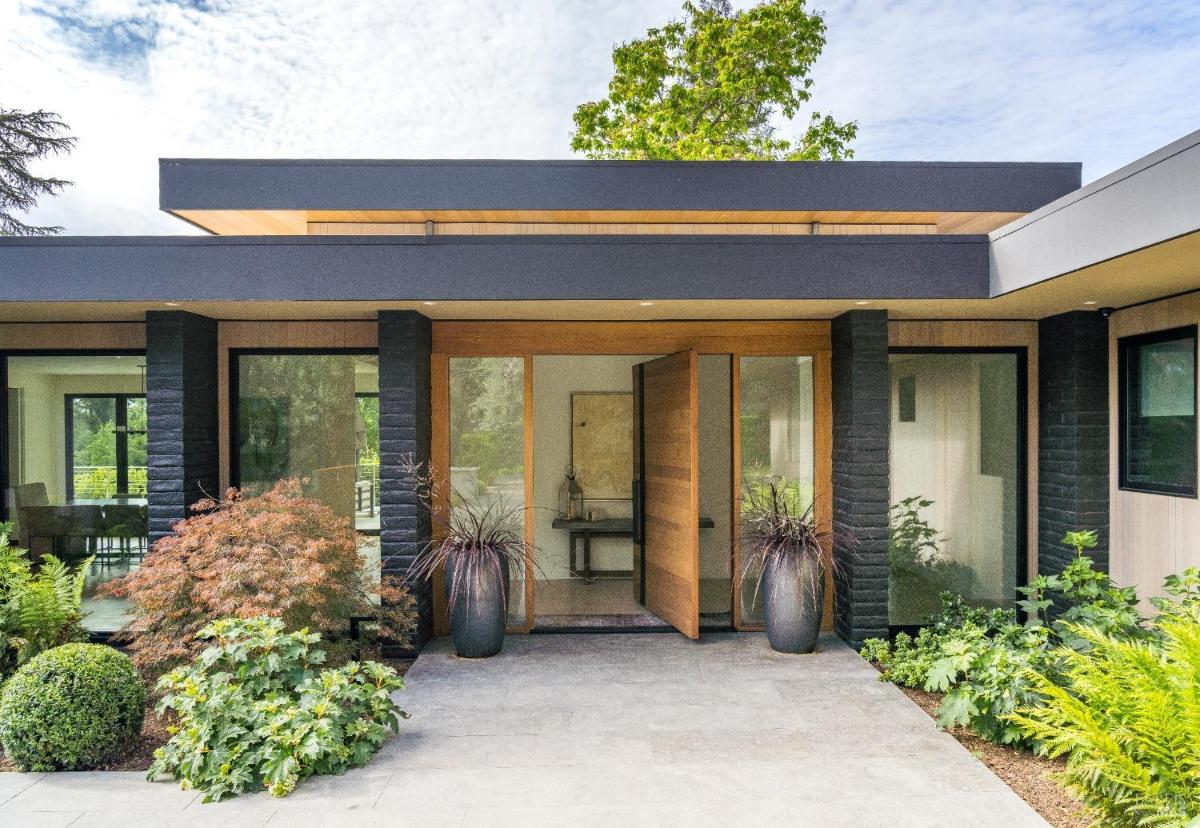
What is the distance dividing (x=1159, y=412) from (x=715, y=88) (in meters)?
12.5

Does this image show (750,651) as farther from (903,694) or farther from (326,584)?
(326,584)

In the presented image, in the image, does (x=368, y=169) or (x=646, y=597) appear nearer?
(x=368, y=169)

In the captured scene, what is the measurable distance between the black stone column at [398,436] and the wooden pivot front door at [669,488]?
Answer: 2.00 m

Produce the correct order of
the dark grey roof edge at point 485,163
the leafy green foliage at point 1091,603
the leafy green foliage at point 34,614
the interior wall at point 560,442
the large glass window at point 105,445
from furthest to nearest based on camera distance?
the interior wall at point 560,442, the large glass window at point 105,445, the dark grey roof edge at point 485,163, the leafy green foliage at point 34,614, the leafy green foliage at point 1091,603

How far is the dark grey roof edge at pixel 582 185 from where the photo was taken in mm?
5719

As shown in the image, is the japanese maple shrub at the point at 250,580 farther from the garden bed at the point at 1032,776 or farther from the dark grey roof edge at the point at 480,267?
the garden bed at the point at 1032,776

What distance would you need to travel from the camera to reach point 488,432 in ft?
Answer: 19.9

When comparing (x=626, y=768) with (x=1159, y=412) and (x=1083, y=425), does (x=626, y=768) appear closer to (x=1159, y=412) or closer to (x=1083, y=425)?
(x=1083, y=425)

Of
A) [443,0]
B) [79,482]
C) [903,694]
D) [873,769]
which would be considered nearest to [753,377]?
[903,694]

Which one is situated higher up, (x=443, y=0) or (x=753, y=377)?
(x=443, y=0)

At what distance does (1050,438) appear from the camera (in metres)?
5.89

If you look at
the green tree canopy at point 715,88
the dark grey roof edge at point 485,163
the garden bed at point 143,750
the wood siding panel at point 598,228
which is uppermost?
the green tree canopy at point 715,88

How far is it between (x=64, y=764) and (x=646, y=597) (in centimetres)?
431

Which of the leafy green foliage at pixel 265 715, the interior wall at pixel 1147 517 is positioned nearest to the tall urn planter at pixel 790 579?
the interior wall at pixel 1147 517
